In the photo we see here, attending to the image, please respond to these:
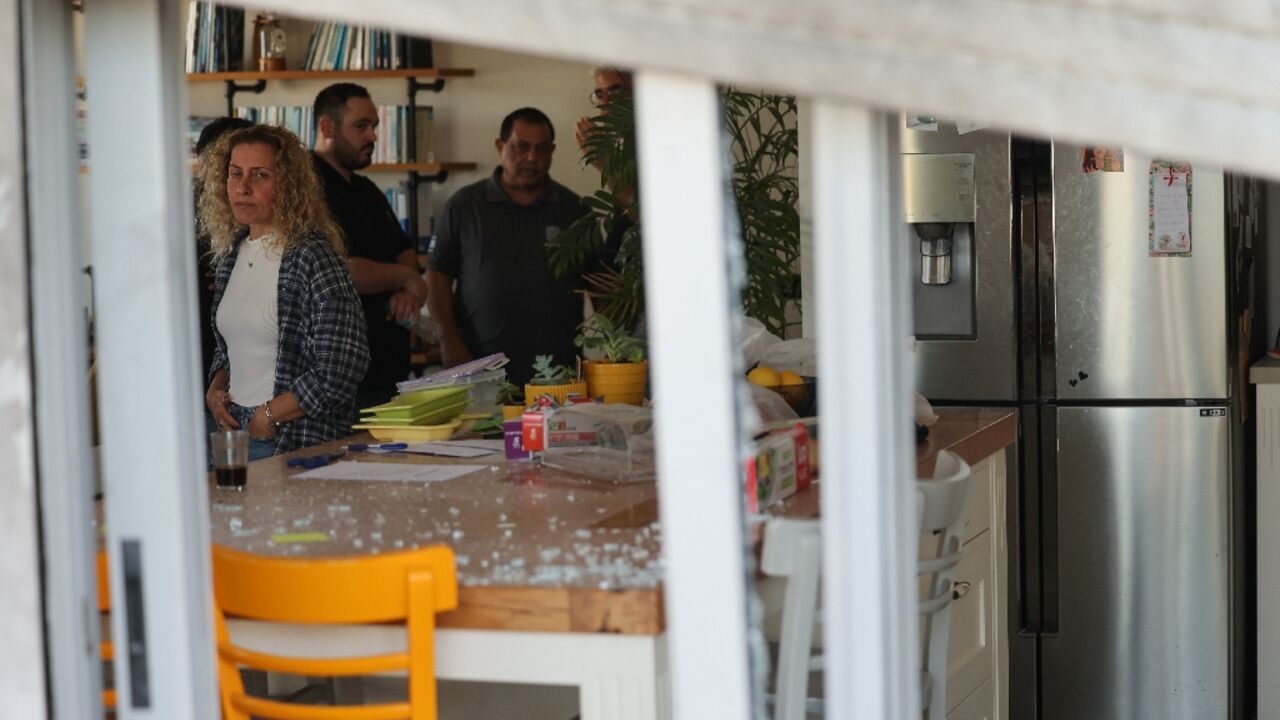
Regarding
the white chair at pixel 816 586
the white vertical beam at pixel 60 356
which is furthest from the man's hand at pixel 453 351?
the white vertical beam at pixel 60 356

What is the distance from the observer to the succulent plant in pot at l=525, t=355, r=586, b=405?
309cm

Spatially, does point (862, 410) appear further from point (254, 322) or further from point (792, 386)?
point (254, 322)

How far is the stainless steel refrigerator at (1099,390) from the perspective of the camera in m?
3.96

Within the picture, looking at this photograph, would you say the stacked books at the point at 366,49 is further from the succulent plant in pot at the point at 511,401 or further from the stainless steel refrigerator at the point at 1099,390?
the succulent plant in pot at the point at 511,401

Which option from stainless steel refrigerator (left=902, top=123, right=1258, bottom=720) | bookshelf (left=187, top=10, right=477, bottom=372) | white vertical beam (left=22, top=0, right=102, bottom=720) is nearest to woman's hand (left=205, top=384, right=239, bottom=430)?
stainless steel refrigerator (left=902, top=123, right=1258, bottom=720)

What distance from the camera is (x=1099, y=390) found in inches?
159

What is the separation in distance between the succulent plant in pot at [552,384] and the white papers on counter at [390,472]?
0.33 m

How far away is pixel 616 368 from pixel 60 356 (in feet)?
5.55

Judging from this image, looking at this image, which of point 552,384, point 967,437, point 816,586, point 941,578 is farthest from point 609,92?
point 816,586

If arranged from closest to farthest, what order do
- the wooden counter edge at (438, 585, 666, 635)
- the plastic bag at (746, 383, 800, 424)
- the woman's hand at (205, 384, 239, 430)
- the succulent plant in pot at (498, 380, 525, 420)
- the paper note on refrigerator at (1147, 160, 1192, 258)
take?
the wooden counter edge at (438, 585, 666, 635) < the plastic bag at (746, 383, 800, 424) < the succulent plant in pot at (498, 380, 525, 420) < the woman's hand at (205, 384, 239, 430) < the paper note on refrigerator at (1147, 160, 1192, 258)

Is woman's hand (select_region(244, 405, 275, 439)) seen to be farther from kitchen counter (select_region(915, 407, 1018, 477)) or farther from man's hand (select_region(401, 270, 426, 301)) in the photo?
kitchen counter (select_region(915, 407, 1018, 477))

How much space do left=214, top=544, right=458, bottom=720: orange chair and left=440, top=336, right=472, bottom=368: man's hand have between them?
129 inches

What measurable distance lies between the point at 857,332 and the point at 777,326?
9.64 ft

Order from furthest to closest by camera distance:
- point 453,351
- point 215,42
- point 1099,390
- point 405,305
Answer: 1. point 215,42
2. point 453,351
3. point 405,305
4. point 1099,390
